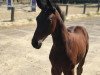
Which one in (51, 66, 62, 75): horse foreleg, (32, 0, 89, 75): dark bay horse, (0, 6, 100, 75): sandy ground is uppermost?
(32, 0, 89, 75): dark bay horse

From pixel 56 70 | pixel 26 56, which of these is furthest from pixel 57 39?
pixel 26 56

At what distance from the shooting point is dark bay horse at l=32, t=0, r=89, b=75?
436cm

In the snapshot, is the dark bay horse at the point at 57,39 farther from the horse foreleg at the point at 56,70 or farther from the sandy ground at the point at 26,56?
the sandy ground at the point at 26,56

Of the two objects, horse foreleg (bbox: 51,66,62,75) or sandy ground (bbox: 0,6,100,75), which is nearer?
horse foreleg (bbox: 51,66,62,75)

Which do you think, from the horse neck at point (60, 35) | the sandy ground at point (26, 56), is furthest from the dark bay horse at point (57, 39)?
the sandy ground at point (26, 56)

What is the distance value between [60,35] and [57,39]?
0.31 feet

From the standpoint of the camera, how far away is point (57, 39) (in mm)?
4930

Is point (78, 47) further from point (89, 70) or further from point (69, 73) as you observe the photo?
point (89, 70)

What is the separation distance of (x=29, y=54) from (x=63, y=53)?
15.5ft

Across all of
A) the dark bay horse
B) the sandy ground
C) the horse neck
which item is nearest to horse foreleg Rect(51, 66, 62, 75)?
the dark bay horse

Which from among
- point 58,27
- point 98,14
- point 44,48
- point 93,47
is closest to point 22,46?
point 44,48

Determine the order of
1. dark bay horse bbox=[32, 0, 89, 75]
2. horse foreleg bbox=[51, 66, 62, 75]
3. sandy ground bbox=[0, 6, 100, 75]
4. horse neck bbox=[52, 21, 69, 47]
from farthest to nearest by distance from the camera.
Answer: sandy ground bbox=[0, 6, 100, 75] < horse foreleg bbox=[51, 66, 62, 75] < horse neck bbox=[52, 21, 69, 47] < dark bay horse bbox=[32, 0, 89, 75]

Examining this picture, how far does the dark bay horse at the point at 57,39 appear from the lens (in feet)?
14.3

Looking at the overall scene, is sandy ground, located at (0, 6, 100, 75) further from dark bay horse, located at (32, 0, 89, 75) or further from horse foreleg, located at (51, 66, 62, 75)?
dark bay horse, located at (32, 0, 89, 75)
